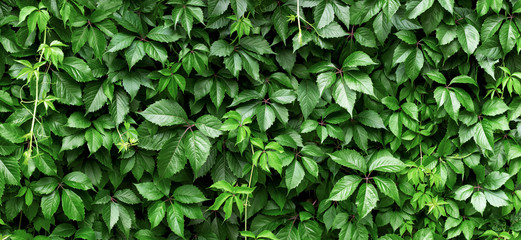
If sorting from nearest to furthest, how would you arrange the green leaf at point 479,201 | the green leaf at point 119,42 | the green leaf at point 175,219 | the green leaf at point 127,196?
the green leaf at point 119,42 → the green leaf at point 175,219 → the green leaf at point 127,196 → the green leaf at point 479,201

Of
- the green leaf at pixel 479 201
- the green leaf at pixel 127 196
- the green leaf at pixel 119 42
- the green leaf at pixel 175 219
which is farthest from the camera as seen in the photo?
the green leaf at pixel 479 201

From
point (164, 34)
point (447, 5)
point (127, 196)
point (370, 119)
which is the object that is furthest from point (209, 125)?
point (447, 5)

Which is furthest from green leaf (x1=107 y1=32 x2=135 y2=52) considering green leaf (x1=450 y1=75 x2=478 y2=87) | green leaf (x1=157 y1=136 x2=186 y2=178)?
green leaf (x1=450 y1=75 x2=478 y2=87)

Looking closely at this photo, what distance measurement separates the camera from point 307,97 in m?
1.85

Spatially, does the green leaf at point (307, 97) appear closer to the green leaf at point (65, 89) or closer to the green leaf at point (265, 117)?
the green leaf at point (265, 117)

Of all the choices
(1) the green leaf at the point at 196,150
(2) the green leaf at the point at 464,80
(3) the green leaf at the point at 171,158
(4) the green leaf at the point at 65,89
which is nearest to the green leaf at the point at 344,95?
(2) the green leaf at the point at 464,80

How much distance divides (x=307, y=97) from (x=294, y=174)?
1.24 feet

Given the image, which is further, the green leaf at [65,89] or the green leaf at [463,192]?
the green leaf at [463,192]

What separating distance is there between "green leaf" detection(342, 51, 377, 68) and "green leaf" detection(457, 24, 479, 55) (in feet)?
1.54

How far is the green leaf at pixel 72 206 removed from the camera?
1.76m

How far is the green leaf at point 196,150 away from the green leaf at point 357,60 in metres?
0.75

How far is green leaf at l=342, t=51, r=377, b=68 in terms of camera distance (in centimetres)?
174

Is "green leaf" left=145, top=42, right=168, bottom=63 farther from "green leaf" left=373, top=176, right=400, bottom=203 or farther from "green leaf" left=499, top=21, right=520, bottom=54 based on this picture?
"green leaf" left=499, top=21, right=520, bottom=54

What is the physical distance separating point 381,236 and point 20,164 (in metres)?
1.82
